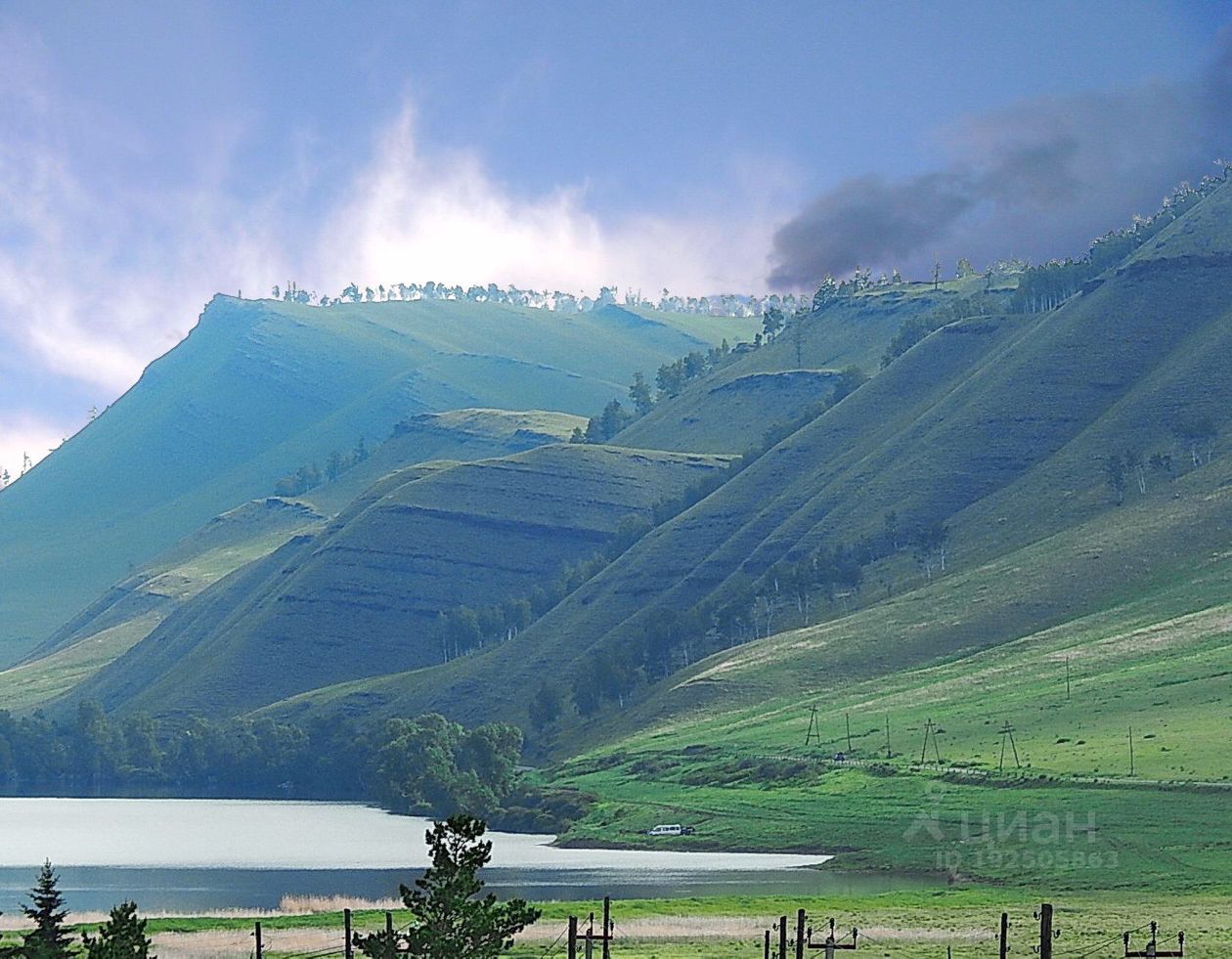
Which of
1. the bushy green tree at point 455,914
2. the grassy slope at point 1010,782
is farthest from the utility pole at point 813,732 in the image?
the bushy green tree at point 455,914

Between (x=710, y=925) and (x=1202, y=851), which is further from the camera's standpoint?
(x=1202, y=851)

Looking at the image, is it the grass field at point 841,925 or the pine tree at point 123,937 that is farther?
the grass field at point 841,925

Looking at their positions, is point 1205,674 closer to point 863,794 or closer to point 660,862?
point 863,794

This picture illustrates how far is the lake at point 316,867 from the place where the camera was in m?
113

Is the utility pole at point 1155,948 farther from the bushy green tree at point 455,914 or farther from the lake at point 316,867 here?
the lake at point 316,867

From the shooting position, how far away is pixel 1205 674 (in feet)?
565

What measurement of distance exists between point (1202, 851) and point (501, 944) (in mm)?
76572

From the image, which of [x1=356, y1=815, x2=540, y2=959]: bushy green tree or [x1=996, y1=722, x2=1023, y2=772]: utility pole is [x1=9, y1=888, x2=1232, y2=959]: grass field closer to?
[x1=356, y1=815, x2=540, y2=959]: bushy green tree

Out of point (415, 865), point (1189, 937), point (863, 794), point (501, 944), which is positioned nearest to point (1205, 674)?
point (863, 794)

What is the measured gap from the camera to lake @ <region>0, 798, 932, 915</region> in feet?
372

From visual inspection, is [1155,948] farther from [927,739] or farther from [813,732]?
[813,732]

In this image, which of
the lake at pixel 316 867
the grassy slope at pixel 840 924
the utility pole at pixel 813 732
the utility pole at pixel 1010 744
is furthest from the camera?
the utility pole at pixel 813 732

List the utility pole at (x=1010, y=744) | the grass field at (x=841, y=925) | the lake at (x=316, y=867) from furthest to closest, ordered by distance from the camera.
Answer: the utility pole at (x=1010, y=744), the lake at (x=316, y=867), the grass field at (x=841, y=925)

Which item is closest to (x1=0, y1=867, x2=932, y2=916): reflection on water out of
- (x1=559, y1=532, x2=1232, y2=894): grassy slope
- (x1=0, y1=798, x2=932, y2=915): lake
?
(x1=0, y1=798, x2=932, y2=915): lake
